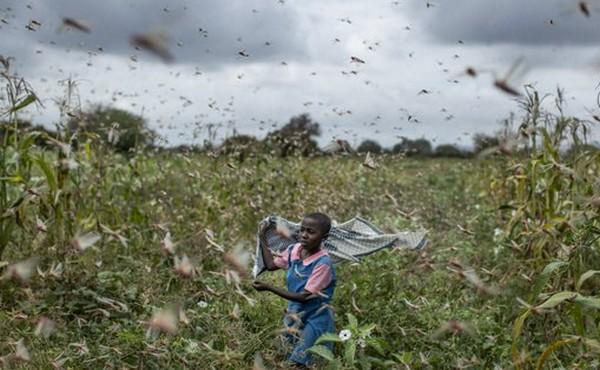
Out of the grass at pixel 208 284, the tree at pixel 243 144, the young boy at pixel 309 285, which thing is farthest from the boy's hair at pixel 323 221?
the tree at pixel 243 144

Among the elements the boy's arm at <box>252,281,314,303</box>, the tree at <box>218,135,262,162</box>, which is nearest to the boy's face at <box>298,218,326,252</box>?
the boy's arm at <box>252,281,314,303</box>

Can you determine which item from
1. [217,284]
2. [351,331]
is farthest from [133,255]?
[351,331]

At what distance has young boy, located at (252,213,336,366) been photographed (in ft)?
13.3

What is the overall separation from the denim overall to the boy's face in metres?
0.08

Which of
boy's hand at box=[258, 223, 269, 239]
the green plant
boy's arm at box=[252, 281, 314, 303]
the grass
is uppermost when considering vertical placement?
boy's hand at box=[258, 223, 269, 239]

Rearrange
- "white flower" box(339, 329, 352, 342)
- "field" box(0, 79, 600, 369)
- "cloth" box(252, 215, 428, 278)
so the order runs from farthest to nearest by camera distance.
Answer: "cloth" box(252, 215, 428, 278) < "white flower" box(339, 329, 352, 342) < "field" box(0, 79, 600, 369)

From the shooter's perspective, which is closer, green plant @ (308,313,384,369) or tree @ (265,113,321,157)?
green plant @ (308,313,384,369)

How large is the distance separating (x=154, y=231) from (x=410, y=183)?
21.7 ft

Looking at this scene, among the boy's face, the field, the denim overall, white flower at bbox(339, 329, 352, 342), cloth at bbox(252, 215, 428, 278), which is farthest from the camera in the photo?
cloth at bbox(252, 215, 428, 278)

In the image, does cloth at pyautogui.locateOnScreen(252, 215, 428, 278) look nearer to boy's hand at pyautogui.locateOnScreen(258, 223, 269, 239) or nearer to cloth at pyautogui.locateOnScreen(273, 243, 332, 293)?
boy's hand at pyautogui.locateOnScreen(258, 223, 269, 239)

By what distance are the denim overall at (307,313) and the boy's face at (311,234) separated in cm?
8

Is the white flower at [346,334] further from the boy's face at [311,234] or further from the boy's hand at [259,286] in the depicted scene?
the boy's face at [311,234]

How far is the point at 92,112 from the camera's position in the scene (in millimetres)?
8742

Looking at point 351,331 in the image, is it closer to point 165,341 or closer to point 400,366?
point 400,366
